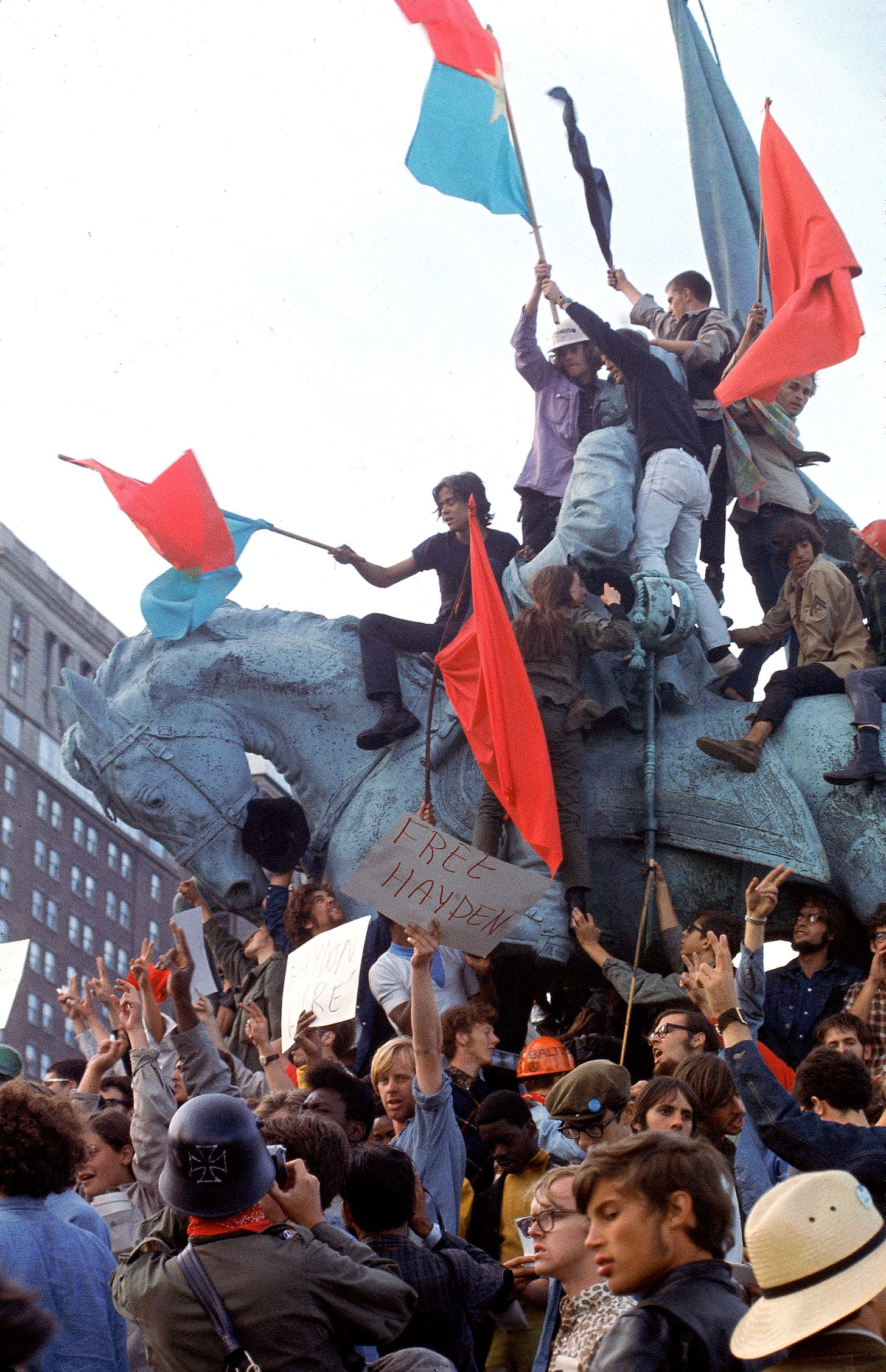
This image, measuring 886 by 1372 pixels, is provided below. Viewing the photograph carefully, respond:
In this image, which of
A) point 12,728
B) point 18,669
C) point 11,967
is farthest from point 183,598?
point 18,669

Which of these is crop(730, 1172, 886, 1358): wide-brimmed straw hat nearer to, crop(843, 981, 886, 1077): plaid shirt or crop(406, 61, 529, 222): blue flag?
crop(843, 981, 886, 1077): plaid shirt

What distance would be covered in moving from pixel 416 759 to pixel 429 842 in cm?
369

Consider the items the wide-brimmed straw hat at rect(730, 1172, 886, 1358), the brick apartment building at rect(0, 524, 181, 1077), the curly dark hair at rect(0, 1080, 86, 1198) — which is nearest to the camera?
the wide-brimmed straw hat at rect(730, 1172, 886, 1358)

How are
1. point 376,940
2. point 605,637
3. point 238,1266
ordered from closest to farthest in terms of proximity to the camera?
point 238,1266 < point 376,940 < point 605,637

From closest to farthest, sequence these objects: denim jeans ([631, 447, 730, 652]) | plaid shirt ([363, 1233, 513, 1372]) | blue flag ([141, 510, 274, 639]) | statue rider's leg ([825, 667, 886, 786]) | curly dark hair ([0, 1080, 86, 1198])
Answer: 1. plaid shirt ([363, 1233, 513, 1372])
2. curly dark hair ([0, 1080, 86, 1198])
3. statue rider's leg ([825, 667, 886, 786])
4. denim jeans ([631, 447, 730, 652])
5. blue flag ([141, 510, 274, 639])

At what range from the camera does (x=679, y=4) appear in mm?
16688

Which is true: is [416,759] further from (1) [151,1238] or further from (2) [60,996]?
(1) [151,1238]

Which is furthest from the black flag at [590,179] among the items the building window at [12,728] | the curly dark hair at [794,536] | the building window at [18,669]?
the building window at [18,669]

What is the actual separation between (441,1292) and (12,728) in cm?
8496

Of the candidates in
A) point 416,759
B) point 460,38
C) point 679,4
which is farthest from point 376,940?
point 679,4

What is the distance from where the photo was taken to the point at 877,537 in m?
10.8

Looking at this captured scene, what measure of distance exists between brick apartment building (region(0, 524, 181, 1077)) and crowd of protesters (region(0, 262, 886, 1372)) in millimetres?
69148

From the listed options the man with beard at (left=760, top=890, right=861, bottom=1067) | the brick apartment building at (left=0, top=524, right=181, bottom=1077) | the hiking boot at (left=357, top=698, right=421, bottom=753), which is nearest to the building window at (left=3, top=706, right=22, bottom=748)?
the brick apartment building at (left=0, top=524, right=181, bottom=1077)

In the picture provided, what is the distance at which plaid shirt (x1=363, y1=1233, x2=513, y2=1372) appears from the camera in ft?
14.9
